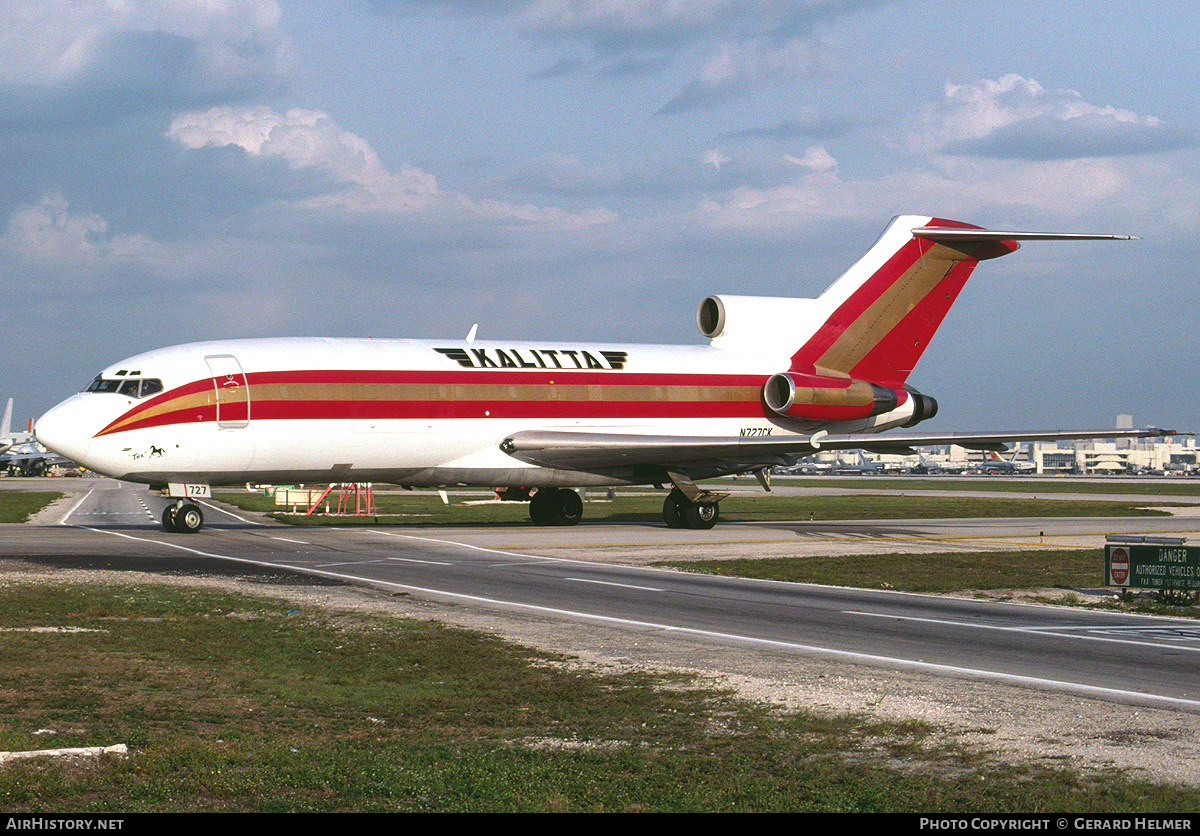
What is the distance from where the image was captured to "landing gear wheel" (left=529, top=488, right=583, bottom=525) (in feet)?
132

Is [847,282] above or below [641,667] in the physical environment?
above

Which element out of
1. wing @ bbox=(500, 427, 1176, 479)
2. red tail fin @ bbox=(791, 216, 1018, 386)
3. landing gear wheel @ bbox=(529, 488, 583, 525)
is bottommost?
landing gear wheel @ bbox=(529, 488, 583, 525)

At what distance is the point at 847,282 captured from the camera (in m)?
42.4

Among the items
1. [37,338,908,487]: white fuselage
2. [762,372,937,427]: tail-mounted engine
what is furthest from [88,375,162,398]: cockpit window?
[762,372,937,427]: tail-mounted engine

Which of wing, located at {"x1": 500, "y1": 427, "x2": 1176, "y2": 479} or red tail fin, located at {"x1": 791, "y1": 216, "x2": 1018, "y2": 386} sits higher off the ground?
red tail fin, located at {"x1": 791, "y1": 216, "x2": 1018, "y2": 386}

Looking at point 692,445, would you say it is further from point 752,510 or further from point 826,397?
point 752,510

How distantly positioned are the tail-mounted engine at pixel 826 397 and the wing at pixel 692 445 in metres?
2.58

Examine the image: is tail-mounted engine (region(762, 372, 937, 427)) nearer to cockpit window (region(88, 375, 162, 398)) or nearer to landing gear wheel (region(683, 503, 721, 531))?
landing gear wheel (region(683, 503, 721, 531))

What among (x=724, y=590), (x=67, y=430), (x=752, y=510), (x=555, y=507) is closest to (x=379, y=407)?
(x=67, y=430)

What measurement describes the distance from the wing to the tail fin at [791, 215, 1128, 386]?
506cm
